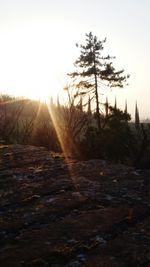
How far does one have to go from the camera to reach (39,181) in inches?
312

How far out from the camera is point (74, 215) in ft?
19.0

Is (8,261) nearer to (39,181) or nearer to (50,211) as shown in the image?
(50,211)

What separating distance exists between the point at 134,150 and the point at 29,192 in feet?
12.6

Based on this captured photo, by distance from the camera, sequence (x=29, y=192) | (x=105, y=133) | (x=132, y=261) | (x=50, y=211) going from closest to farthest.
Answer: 1. (x=132, y=261)
2. (x=50, y=211)
3. (x=29, y=192)
4. (x=105, y=133)

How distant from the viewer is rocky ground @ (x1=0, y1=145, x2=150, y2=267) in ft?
14.5

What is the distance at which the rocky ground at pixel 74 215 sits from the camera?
14.5 feet

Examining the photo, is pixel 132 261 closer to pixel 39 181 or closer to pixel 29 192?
pixel 29 192

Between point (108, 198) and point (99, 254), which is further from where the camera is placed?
point (108, 198)

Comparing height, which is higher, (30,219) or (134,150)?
(134,150)

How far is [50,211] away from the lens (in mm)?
5988

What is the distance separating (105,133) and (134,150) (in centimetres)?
104

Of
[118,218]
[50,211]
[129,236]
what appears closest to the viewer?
[129,236]

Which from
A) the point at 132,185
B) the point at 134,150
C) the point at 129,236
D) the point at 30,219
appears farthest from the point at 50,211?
the point at 134,150

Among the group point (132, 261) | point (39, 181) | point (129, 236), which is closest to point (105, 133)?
point (39, 181)
